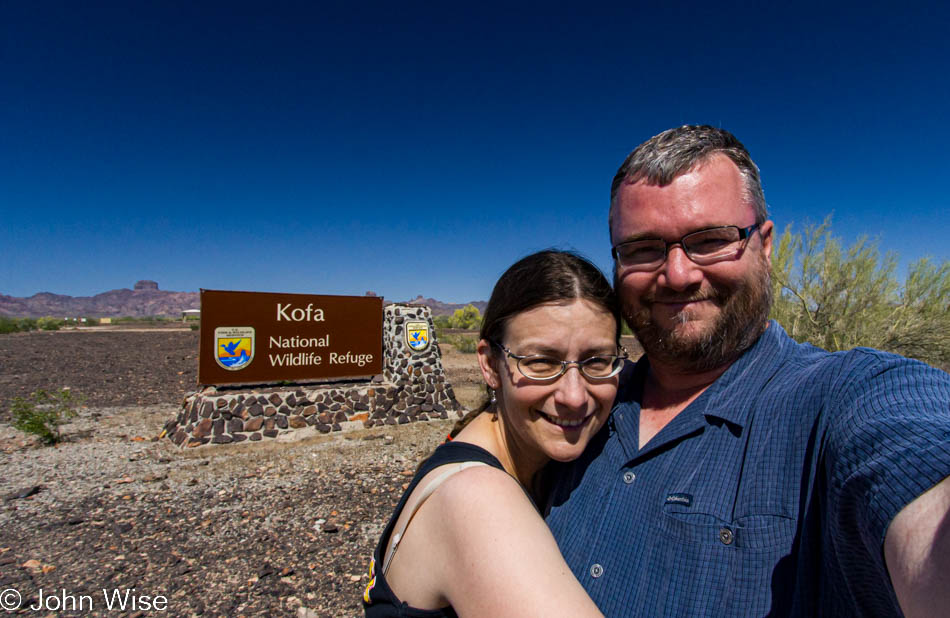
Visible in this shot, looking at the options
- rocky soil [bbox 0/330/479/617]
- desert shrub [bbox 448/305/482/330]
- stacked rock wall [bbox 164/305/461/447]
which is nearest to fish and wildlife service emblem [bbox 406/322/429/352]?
stacked rock wall [bbox 164/305/461/447]

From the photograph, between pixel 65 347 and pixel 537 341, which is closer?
pixel 537 341

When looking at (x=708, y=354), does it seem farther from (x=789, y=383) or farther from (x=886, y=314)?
(x=886, y=314)

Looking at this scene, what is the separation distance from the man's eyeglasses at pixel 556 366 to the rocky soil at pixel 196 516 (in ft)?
10.6

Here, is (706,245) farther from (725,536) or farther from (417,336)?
(417,336)

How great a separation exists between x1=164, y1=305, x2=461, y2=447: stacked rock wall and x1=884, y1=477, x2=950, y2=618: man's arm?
8.33 metres

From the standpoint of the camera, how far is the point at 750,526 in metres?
1.02

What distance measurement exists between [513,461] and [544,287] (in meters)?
0.58

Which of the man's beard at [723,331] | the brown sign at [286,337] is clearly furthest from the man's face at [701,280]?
the brown sign at [286,337]

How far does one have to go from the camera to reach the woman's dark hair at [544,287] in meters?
1.40

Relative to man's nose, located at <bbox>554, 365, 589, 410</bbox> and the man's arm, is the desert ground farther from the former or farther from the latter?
the man's arm

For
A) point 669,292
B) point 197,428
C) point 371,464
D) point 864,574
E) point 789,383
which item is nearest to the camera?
point 864,574

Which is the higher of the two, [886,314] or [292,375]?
[886,314]

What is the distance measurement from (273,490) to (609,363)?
18.5 ft

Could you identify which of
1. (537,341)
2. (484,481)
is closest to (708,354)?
(537,341)
